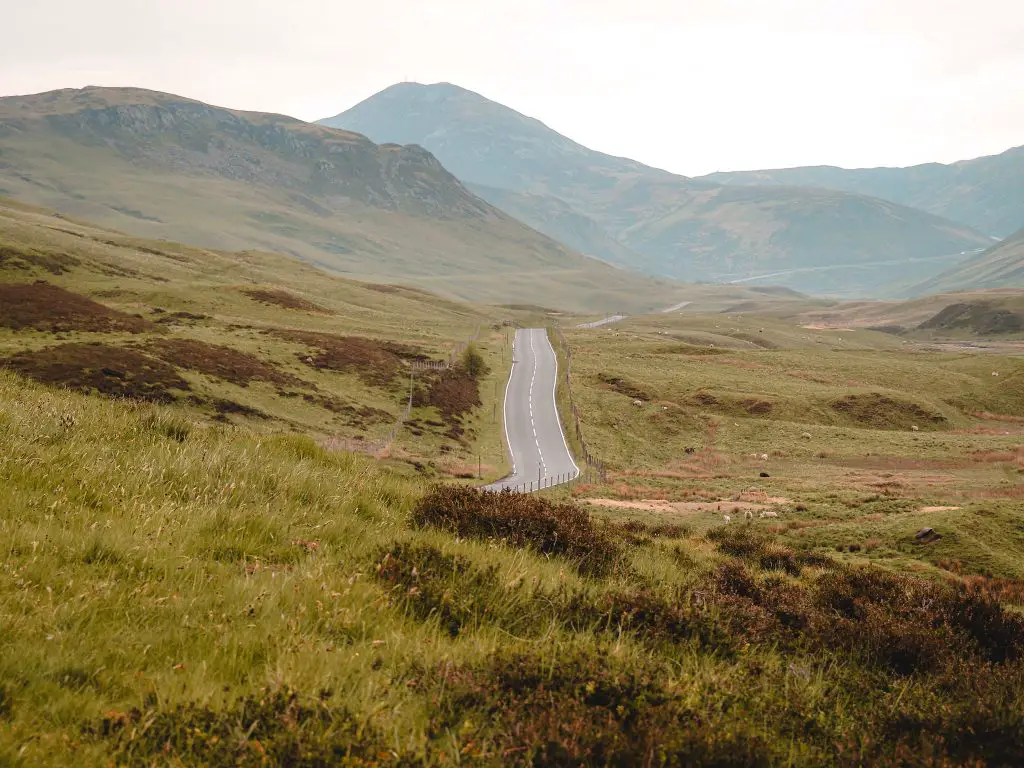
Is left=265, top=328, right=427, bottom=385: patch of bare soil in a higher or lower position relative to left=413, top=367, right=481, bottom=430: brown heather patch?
higher

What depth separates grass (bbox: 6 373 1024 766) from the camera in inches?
161

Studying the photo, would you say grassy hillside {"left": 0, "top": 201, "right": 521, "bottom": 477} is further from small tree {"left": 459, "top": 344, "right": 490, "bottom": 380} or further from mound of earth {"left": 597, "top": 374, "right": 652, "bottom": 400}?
mound of earth {"left": 597, "top": 374, "right": 652, "bottom": 400}

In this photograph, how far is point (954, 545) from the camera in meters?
21.8

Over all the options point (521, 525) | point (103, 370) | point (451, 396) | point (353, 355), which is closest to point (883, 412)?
point (451, 396)

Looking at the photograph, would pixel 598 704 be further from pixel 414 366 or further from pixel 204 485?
pixel 414 366

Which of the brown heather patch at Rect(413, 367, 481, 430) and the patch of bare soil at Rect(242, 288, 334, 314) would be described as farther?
the patch of bare soil at Rect(242, 288, 334, 314)

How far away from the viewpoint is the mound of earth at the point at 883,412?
82625 millimetres

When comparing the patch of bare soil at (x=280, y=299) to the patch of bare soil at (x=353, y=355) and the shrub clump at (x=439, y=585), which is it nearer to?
the patch of bare soil at (x=353, y=355)

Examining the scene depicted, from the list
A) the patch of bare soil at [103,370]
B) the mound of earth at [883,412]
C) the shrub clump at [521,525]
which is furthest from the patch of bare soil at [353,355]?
the shrub clump at [521,525]

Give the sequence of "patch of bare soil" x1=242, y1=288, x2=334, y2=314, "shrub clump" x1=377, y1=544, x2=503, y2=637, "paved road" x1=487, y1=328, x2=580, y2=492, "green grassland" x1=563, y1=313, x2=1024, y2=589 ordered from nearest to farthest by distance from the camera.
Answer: "shrub clump" x1=377, y1=544, x2=503, y2=637 < "green grassland" x1=563, y1=313, x2=1024, y2=589 < "paved road" x1=487, y1=328, x2=580, y2=492 < "patch of bare soil" x1=242, y1=288, x2=334, y2=314

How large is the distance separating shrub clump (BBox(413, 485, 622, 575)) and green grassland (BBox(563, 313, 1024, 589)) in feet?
37.8

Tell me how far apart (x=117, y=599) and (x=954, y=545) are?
2384cm

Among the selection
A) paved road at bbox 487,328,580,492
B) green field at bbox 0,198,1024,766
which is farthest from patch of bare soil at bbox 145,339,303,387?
green field at bbox 0,198,1024,766

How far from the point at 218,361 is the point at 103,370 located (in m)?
13.8
